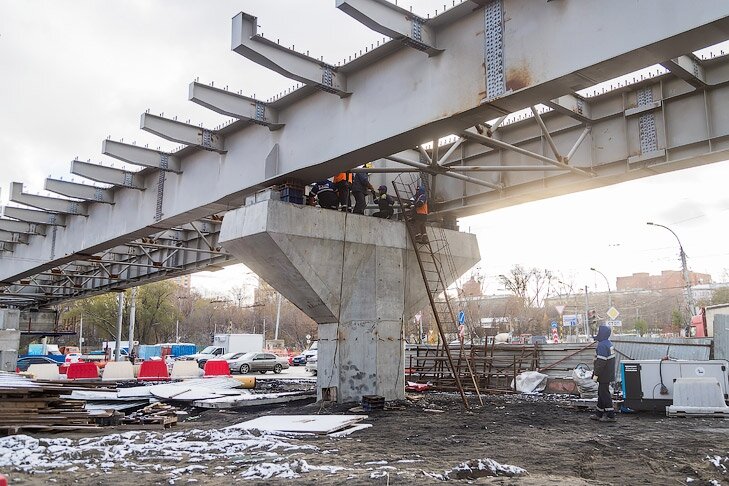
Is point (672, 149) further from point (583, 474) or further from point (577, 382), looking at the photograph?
point (577, 382)

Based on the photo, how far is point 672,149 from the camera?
10.6 metres

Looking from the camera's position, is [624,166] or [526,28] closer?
[526,28]

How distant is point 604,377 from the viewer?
11156mm

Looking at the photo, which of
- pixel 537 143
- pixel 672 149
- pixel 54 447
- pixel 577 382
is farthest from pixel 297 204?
pixel 577 382

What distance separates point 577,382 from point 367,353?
24.2ft

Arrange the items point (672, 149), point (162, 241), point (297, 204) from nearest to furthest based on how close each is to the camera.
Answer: point (672, 149) < point (297, 204) < point (162, 241)

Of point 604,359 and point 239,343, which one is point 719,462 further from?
point 239,343

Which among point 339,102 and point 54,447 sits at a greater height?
point 339,102

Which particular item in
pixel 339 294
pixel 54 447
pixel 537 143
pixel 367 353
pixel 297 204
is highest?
pixel 537 143

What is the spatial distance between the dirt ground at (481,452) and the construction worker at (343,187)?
14.7 ft

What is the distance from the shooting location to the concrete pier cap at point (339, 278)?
474 inches

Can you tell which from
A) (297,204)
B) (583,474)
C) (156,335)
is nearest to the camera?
(583,474)

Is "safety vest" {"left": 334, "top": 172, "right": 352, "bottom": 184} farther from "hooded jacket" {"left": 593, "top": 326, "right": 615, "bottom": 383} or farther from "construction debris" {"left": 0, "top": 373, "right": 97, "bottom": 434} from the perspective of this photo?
"construction debris" {"left": 0, "top": 373, "right": 97, "bottom": 434}

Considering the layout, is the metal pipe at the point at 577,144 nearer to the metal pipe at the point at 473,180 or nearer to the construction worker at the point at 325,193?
the metal pipe at the point at 473,180
